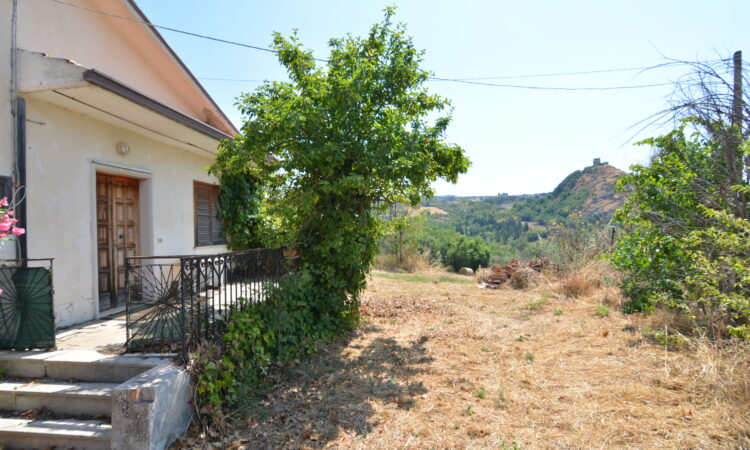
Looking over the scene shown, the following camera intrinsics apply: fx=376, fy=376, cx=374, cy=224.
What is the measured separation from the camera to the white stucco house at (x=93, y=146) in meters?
4.21

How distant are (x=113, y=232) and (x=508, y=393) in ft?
19.8

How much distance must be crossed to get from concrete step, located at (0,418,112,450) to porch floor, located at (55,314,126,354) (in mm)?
804

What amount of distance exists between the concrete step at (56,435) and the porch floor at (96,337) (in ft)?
2.64

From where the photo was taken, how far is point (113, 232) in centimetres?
583

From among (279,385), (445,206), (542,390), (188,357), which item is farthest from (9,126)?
(445,206)

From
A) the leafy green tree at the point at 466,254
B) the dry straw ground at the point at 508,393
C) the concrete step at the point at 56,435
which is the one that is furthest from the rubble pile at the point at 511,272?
the concrete step at the point at 56,435

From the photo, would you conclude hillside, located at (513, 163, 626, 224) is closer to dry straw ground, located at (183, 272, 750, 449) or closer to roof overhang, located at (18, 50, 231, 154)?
dry straw ground, located at (183, 272, 750, 449)

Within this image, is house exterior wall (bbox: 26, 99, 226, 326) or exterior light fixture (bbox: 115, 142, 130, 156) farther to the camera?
exterior light fixture (bbox: 115, 142, 130, 156)

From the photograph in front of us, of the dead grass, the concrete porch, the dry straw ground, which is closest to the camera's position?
the concrete porch

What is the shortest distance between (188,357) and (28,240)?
2.60 meters

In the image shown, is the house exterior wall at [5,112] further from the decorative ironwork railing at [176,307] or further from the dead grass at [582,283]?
the dead grass at [582,283]

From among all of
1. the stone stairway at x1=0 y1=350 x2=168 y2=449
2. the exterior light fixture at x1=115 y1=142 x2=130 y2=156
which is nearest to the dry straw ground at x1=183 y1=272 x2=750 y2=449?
the stone stairway at x1=0 y1=350 x2=168 y2=449

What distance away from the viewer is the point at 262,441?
3217mm

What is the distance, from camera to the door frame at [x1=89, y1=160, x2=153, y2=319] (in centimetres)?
516
